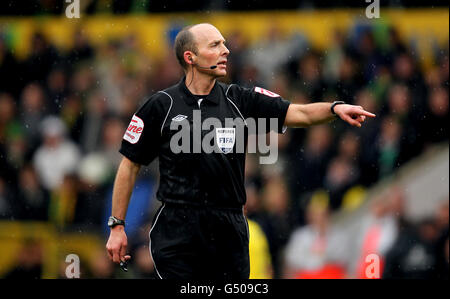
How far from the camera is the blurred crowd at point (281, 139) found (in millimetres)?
11227

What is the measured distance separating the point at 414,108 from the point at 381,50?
3.27 feet

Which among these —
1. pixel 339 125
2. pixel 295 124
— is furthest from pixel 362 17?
pixel 295 124

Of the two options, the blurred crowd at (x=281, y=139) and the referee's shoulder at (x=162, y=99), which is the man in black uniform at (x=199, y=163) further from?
the blurred crowd at (x=281, y=139)

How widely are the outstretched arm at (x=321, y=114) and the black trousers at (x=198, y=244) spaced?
78 cm

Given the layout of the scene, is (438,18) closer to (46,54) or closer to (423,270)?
(423,270)

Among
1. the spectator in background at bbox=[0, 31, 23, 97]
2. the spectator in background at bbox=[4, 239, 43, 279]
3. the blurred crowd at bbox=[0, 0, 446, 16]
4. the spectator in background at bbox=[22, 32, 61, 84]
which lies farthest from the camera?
the spectator in background at bbox=[0, 31, 23, 97]

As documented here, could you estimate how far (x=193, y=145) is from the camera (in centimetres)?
654

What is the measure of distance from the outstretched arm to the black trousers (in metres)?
0.78

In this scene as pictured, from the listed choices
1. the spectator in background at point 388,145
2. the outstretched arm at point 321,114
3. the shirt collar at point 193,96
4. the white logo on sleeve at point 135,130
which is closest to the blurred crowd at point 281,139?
the spectator in background at point 388,145

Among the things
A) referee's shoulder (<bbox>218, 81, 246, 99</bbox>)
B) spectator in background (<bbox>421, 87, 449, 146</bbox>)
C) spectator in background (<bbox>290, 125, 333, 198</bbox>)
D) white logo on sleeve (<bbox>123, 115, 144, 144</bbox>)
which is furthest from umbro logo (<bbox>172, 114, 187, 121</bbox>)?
spectator in background (<bbox>421, 87, 449, 146</bbox>)

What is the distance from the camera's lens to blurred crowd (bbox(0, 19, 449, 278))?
11.2 m

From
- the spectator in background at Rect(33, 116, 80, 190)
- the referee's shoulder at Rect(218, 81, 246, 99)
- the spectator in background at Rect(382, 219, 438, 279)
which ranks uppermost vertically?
the referee's shoulder at Rect(218, 81, 246, 99)

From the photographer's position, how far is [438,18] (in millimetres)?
12711

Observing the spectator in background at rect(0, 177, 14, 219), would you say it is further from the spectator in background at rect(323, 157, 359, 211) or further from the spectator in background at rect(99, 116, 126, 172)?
the spectator in background at rect(323, 157, 359, 211)
